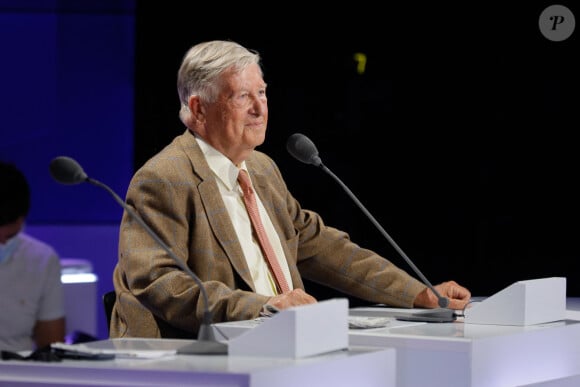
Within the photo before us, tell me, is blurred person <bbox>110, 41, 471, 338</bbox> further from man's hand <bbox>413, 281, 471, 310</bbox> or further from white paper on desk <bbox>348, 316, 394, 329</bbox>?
white paper on desk <bbox>348, 316, 394, 329</bbox>

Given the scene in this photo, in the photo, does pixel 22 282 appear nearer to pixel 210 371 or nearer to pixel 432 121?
pixel 432 121

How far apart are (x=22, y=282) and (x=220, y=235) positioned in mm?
894

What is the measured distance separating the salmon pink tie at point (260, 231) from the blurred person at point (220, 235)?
0.02m

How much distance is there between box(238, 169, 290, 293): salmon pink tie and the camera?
3.26m

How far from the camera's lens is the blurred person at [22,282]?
3.66 m

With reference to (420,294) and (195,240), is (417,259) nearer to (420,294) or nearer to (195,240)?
(420,294)

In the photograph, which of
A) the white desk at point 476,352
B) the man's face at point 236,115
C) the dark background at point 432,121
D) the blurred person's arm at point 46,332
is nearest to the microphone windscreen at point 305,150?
the man's face at point 236,115

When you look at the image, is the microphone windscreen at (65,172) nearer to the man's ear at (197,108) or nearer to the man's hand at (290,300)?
the man's hand at (290,300)

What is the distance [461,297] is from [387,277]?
0.77 feet

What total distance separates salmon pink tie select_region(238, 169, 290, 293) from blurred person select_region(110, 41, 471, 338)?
0.05 feet

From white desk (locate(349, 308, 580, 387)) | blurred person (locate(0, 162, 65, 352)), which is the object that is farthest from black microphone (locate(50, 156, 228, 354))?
blurred person (locate(0, 162, 65, 352))

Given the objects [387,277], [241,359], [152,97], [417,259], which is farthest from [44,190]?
[241,359]

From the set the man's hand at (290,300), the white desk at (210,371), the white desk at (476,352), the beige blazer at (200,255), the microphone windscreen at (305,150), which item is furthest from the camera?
the microphone windscreen at (305,150)

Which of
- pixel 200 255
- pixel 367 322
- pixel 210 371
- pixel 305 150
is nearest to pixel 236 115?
pixel 305 150
